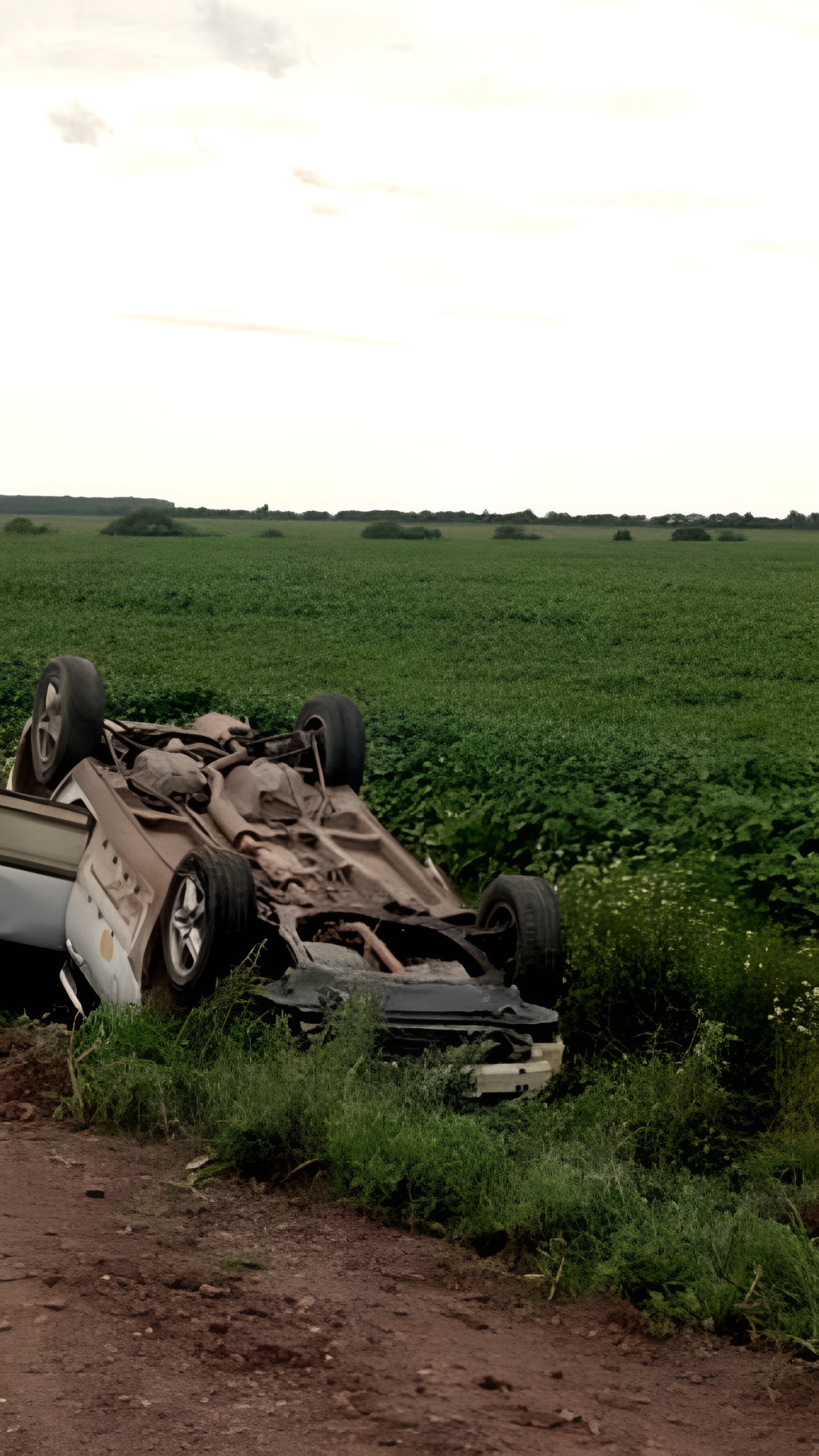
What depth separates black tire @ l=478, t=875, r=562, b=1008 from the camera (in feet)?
22.8

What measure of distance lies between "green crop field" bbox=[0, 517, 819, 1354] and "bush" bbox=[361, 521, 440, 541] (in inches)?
1953

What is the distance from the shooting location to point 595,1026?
8.14 metres

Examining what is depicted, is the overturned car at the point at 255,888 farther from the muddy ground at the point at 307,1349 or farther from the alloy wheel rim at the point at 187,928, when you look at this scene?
the muddy ground at the point at 307,1349

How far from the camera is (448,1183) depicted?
532 centimetres

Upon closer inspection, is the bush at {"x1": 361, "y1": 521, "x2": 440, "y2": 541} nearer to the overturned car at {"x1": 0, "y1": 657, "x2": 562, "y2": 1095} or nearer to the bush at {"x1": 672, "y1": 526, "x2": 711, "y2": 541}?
the bush at {"x1": 672, "y1": 526, "x2": 711, "y2": 541}

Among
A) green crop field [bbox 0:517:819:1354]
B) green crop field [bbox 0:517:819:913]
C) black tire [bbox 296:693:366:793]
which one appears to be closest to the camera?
green crop field [bbox 0:517:819:1354]

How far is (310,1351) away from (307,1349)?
19 mm

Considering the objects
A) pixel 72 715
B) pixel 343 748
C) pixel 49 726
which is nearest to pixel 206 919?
pixel 343 748

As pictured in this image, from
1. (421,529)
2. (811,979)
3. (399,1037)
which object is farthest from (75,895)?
(421,529)

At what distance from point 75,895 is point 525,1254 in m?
3.95

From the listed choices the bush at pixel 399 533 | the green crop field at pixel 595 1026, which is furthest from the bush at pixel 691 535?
the green crop field at pixel 595 1026

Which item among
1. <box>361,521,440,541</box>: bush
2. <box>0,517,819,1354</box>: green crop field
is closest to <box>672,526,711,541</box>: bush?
<box>361,521,440,541</box>: bush

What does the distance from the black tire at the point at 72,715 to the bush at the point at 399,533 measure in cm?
6561

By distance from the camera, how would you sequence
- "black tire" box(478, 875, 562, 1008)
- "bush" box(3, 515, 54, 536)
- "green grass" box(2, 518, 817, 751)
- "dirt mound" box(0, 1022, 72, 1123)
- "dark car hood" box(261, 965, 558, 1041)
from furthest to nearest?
"bush" box(3, 515, 54, 536)
"green grass" box(2, 518, 817, 751)
"black tire" box(478, 875, 562, 1008)
"dirt mound" box(0, 1022, 72, 1123)
"dark car hood" box(261, 965, 558, 1041)
